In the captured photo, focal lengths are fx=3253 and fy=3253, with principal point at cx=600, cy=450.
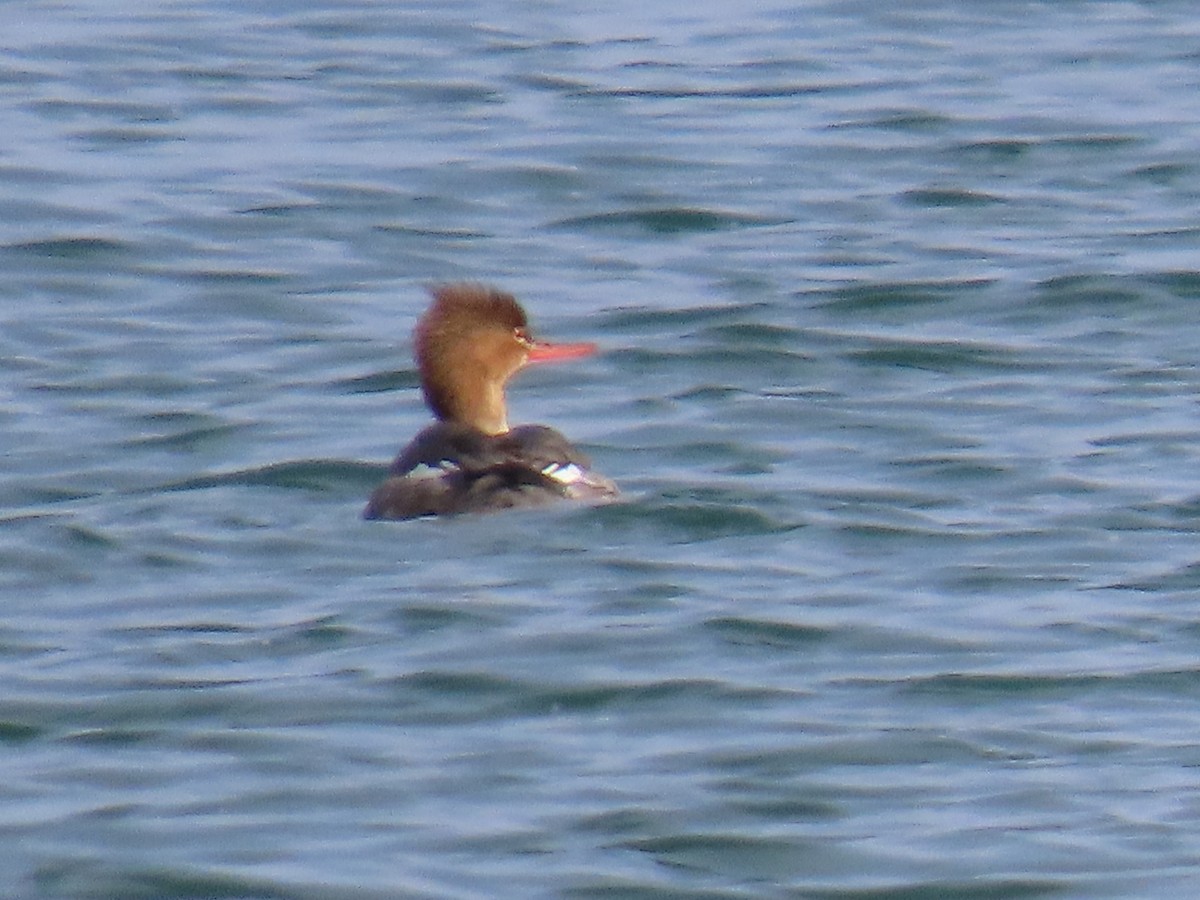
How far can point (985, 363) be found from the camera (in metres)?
10.9

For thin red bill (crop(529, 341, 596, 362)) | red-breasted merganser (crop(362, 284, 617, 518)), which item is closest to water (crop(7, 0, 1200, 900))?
red-breasted merganser (crop(362, 284, 617, 518))

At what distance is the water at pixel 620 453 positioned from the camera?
20.7ft

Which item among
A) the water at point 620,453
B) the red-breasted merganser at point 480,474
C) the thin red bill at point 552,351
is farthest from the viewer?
the thin red bill at point 552,351

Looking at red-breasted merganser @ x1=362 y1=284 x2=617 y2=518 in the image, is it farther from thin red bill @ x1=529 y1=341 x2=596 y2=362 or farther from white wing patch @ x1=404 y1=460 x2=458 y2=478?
thin red bill @ x1=529 y1=341 x2=596 y2=362

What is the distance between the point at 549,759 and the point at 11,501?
2.97 meters

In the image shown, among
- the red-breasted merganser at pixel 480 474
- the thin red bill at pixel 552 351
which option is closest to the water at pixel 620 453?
the red-breasted merganser at pixel 480 474

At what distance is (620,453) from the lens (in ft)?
32.3

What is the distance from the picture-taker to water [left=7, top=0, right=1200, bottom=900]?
6309 mm

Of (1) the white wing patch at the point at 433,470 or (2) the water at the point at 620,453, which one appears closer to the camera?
(2) the water at the point at 620,453

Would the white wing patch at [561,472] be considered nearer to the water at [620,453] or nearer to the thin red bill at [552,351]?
the water at [620,453]

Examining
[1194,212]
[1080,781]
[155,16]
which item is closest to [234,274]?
[1194,212]

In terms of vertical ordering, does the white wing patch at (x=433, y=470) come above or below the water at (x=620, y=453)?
above

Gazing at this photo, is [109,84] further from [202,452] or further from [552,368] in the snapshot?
[202,452]

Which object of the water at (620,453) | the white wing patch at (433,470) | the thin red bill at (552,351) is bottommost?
the water at (620,453)
